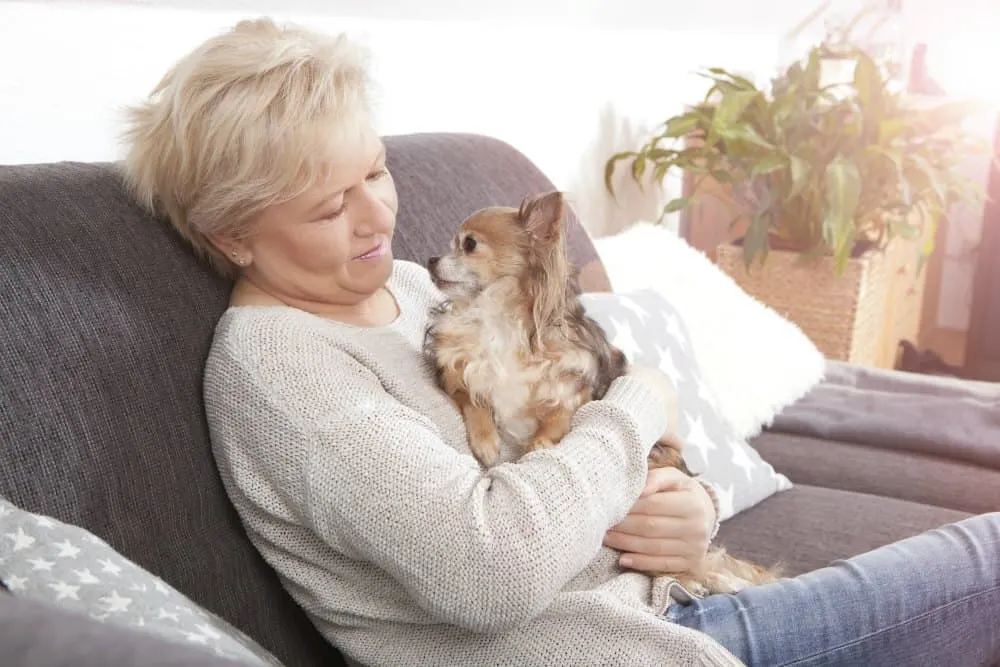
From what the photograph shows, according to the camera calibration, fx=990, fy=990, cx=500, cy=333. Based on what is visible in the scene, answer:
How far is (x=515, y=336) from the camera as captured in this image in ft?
4.67

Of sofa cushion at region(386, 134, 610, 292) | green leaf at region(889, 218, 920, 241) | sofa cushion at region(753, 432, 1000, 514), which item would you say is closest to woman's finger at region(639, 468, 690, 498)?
sofa cushion at region(386, 134, 610, 292)

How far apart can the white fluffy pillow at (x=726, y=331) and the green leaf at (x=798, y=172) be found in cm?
55

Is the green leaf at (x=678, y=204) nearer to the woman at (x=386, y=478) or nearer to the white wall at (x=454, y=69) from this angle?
the white wall at (x=454, y=69)

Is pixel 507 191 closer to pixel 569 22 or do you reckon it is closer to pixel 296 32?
pixel 296 32

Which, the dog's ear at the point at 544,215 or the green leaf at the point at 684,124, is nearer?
the dog's ear at the point at 544,215

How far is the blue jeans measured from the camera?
4.41 ft

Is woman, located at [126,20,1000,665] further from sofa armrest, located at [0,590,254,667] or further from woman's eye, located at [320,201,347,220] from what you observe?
sofa armrest, located at [0,590,254,667]

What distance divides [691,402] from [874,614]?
0.72 metres

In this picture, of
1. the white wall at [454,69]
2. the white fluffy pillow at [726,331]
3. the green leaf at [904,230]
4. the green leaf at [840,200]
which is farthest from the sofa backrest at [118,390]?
the green leaf at [904,230]

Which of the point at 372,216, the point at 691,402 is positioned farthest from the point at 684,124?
the point at 372,216

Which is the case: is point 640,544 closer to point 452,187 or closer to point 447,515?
point 447,515

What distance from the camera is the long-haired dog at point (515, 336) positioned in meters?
1.39

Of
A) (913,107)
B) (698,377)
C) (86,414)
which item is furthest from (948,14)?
(86,414)

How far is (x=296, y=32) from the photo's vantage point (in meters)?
1.35
